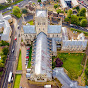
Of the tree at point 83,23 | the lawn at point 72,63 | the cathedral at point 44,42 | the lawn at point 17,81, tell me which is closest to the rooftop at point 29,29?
the cathedral at point 44,42

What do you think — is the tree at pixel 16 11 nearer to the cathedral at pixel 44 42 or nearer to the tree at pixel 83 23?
the cathedral at pixel 44 42

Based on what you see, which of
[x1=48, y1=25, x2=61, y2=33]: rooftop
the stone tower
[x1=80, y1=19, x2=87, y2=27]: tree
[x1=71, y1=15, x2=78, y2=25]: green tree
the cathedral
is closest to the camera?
the cathedral

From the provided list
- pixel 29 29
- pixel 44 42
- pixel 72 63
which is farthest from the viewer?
pixel 29 29

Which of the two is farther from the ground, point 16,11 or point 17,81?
point 16,11

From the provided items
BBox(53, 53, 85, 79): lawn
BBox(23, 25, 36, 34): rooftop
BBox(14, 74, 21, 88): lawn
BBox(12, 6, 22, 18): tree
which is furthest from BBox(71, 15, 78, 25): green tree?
BBox(14, 74, 21, 88): lawn

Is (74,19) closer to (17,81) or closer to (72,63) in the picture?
(72,63)

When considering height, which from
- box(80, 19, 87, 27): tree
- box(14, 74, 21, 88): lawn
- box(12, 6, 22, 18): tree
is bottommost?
box(14, 74, 21, 88): lawn

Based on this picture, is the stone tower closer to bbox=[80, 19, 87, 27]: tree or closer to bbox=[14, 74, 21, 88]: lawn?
bbox=[14, 74, 21, 88]: lawn

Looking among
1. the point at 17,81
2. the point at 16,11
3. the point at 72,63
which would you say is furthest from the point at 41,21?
the point at 16,11
